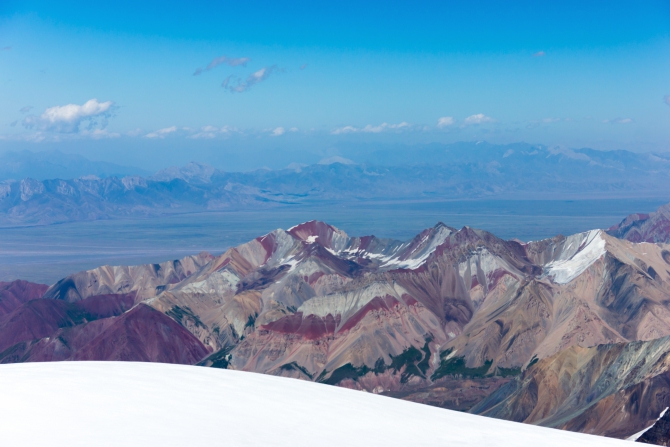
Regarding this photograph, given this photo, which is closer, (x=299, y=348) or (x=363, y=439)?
(x=363, y=439)

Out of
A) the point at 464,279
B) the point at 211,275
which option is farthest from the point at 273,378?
the point at 211,275

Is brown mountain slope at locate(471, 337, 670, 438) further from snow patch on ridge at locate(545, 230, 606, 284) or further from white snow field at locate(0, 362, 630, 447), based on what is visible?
snow patch on ridge at locate(545, 230, 606, 284)

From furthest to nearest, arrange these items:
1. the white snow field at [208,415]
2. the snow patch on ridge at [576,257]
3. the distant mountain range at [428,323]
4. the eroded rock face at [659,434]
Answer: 1. the snow patch on ridge at [576,257]
2. the distant mountain range at [428,323]
3. the eroded rock face at [659,434]
4. the white snow field at [208,415]

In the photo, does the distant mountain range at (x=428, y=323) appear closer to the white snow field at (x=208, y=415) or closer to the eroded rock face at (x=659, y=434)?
the eroded rock face at (x=659, y=434)

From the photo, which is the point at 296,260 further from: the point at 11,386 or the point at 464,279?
the point at 11,386

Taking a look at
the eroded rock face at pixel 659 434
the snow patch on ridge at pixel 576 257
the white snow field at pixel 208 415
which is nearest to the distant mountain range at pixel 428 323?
the snow patch on ridge at pixel 576 257

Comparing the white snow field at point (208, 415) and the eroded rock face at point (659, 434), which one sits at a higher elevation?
the white snow field at point (208, 415)

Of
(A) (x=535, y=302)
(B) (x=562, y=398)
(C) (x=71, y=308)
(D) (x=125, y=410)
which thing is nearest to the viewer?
(D) (x=125, y=410)
